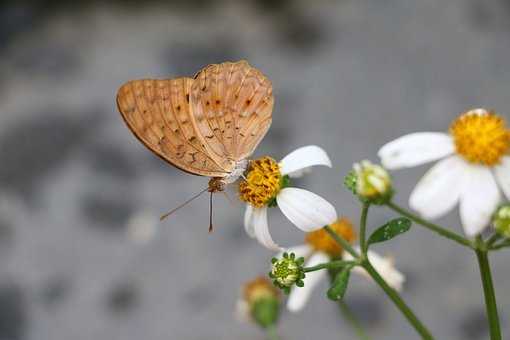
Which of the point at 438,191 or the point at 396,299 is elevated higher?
the point at 438,191

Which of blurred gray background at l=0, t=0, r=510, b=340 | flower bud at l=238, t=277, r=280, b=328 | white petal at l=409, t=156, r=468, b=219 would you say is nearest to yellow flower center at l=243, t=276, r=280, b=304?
flower bud at l=238, t=277, r=280, b=328

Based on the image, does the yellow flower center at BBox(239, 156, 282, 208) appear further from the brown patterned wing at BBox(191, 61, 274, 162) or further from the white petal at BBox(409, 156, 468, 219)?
the white petal at BBox(409, 156, 468, 219)

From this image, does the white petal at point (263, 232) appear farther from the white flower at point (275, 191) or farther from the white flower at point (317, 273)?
the white flower at point (317, 273)

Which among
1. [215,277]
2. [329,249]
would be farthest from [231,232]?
[329,249]

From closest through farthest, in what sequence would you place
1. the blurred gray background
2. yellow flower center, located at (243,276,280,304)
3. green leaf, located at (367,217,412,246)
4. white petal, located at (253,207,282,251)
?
green leaf, located at (367,217,412,246)
white petal, located at (253,207,282,251)
yellow flower center, located at (243,276,280,304)
the blurred gray background

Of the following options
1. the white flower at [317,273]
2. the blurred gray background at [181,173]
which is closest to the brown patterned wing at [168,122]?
the white flower at [317,273]

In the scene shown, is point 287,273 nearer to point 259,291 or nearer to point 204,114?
point 204,114

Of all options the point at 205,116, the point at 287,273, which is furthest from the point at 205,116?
the point at 287,273
